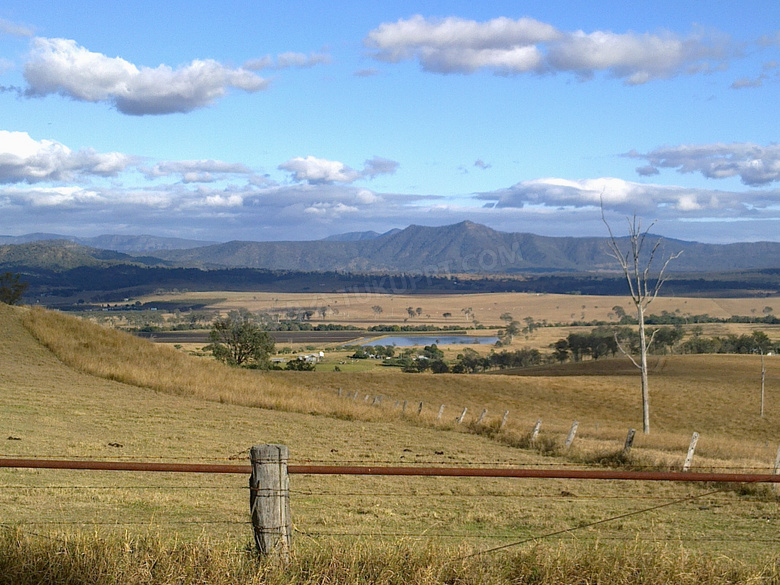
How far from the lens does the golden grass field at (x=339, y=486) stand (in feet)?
18.0

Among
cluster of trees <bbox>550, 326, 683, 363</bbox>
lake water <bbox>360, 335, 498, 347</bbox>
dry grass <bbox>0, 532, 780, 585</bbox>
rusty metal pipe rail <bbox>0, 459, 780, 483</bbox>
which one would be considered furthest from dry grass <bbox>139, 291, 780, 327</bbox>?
rusty metal pipe rail <bbox>0, 459, 780, 483</bbox>

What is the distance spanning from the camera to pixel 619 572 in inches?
213

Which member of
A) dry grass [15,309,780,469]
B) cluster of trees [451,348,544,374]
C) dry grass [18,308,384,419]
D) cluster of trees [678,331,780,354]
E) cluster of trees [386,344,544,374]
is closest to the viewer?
dry grass [15,309,780,469]

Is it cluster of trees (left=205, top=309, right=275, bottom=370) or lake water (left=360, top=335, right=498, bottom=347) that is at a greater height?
cluster of trees (left=205, top=309, right=275, bottom=370)

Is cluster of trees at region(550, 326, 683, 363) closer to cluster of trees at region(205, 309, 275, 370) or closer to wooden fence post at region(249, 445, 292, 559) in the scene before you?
cluster of trees at region(205, 309, 275, 370)

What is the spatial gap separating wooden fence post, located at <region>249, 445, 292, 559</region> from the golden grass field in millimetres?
205

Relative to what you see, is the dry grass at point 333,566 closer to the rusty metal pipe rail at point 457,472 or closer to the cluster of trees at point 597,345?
the rusty metal pipe rail at point 457,472

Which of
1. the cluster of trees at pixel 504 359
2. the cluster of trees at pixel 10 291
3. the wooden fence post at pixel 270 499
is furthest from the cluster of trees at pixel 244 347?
the wooden fence post at pixel 270 499

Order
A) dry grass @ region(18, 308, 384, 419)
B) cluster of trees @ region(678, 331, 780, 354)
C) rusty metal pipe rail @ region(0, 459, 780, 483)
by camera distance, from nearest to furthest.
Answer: rusty metal pipe rail @ region(0, 459, 780, 483), dry grass @ region(18, 308, 384, 419), cluster of trees @ region(678, 331, 780, 354)

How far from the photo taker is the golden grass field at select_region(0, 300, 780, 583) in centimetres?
550

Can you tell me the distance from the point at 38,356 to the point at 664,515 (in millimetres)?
28013

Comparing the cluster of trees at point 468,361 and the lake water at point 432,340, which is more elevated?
the cluster of trees at point 468,361

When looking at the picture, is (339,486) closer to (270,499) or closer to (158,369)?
(270,499)

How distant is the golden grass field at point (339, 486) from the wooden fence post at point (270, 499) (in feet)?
0.67
